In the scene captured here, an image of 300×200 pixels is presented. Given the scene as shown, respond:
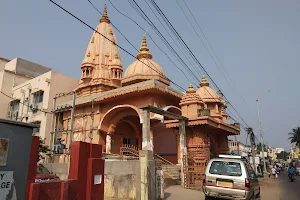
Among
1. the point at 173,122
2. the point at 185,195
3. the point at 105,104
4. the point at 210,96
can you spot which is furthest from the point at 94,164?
the point at 210,96

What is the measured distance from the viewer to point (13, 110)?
2833 cm

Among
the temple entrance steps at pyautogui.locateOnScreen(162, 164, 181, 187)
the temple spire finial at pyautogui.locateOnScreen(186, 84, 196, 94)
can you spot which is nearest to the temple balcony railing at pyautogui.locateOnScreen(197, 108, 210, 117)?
the temple spire finial at pyautogui.locateOnScreen(186, 84, 196, 94)

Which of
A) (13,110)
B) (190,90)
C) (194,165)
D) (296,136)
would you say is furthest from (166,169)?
(296,136)

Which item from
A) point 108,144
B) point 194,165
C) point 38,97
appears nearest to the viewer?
point 194,165

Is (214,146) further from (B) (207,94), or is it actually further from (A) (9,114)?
(A) (9,114)

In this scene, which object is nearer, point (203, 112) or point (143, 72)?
point (203, 112)

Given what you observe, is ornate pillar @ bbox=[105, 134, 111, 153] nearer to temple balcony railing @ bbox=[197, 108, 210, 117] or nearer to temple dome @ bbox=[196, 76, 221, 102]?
temple balcony railing @ bbox=[197, 108, 210, 117]

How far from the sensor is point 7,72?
30.2 m

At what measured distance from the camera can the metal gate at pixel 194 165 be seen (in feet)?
41.0

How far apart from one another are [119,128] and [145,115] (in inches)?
381

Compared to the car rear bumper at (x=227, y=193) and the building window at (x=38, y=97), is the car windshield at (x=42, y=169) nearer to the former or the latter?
the car rear bumper at (x=227, y=193)

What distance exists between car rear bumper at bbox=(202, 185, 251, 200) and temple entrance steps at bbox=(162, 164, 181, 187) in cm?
450

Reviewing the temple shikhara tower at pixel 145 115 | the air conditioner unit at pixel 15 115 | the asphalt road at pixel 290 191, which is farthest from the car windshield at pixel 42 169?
the air conditioner unit at pixel 15 115

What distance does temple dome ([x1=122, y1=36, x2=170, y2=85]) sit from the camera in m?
21.3
